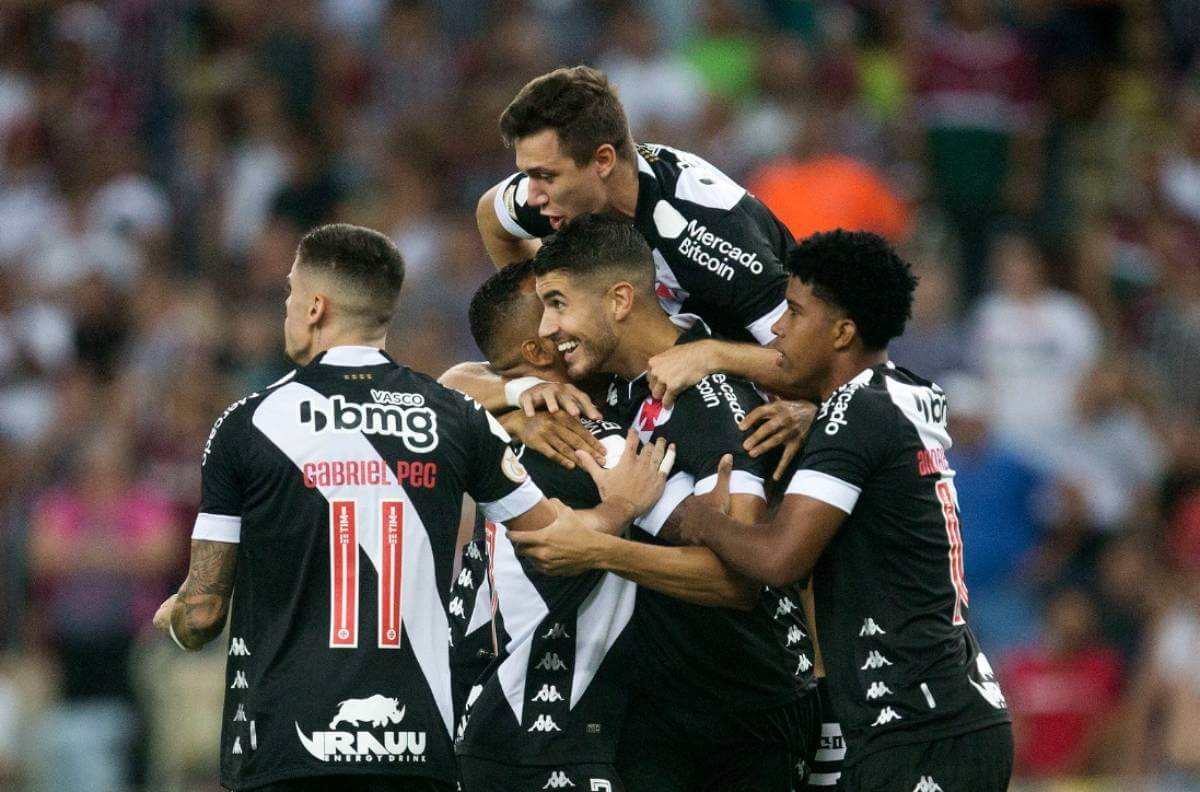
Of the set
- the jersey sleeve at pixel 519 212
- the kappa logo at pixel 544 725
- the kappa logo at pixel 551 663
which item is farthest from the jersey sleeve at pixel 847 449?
the jersey sleeve at pixel 519 212

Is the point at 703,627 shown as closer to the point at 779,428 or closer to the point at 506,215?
the point at 779,428

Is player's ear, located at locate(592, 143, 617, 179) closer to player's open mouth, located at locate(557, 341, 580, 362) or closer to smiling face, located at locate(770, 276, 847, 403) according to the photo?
player's open mouth, located at locate(557, 341, 580, 362)

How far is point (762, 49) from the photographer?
15.8 meters

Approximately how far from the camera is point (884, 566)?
21.6 ft

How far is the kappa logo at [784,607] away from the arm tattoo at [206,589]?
1.96m

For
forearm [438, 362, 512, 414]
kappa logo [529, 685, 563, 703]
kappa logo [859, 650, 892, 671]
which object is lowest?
kappa logo [529, 685, 563, 703]

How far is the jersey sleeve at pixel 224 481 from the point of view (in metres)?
6.40

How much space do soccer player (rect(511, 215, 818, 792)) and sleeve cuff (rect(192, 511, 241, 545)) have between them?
1.28 metres

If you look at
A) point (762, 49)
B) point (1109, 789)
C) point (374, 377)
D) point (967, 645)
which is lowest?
point (1109, 789)

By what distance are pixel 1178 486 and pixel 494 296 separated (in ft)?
22.6

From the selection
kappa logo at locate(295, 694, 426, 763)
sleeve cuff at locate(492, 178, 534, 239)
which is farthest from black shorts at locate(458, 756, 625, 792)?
→ sleeve cuff at locate(492, 178, 534, 239)

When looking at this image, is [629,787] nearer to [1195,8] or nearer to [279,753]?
[279,753]

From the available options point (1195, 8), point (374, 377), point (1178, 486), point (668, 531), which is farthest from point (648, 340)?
point (1195, 8)

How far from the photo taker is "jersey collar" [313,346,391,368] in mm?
6590
